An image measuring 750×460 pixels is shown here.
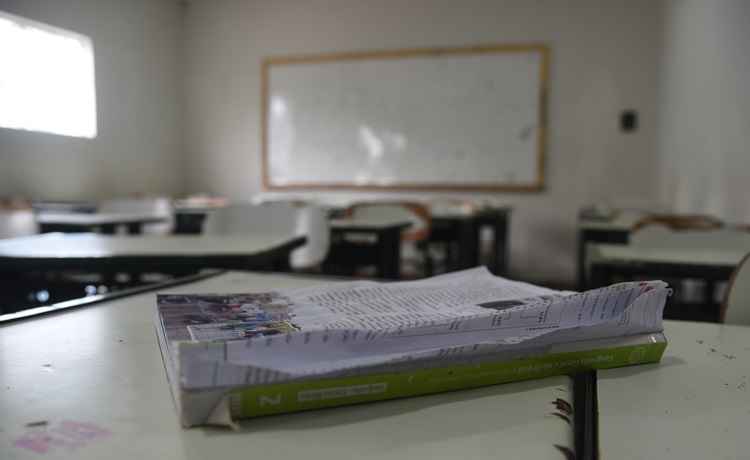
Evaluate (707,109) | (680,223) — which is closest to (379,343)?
(680,223)

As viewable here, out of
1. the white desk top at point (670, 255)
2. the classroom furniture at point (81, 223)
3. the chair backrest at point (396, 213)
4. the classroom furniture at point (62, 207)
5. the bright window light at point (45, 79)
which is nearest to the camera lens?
the white desk top at point (670, 255)

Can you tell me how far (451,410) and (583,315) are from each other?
164 mm

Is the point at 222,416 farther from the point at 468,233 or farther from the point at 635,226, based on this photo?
the point at 468,233

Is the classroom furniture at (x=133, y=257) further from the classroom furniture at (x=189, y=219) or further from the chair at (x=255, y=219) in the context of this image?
the classroom furniture at (x=189, y=219)

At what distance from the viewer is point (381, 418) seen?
1.34 ft

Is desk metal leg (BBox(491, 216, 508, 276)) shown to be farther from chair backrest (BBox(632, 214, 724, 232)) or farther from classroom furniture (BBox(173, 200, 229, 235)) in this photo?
classroom furniture (BBox(173, 200, 229, 235))

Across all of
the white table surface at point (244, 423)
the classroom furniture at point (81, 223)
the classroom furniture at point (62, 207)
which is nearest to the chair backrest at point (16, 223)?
the classroom furniture at point (62, 207)

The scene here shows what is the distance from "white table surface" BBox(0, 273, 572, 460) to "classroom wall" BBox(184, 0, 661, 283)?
16.5ft

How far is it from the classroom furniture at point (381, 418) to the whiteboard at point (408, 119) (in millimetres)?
5188

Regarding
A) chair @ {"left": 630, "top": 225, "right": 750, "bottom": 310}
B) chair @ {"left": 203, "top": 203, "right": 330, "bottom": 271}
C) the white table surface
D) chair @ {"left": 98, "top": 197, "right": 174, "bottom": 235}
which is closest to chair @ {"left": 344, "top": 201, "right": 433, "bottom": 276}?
chair @ {"left": 203, "top": 203, "right": 330, "bottom": 271}

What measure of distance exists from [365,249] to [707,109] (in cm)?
232

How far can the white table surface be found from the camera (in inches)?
14.0

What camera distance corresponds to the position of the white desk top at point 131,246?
136 cm

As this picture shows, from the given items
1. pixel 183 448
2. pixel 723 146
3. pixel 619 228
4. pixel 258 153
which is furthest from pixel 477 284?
pixel 258 153
